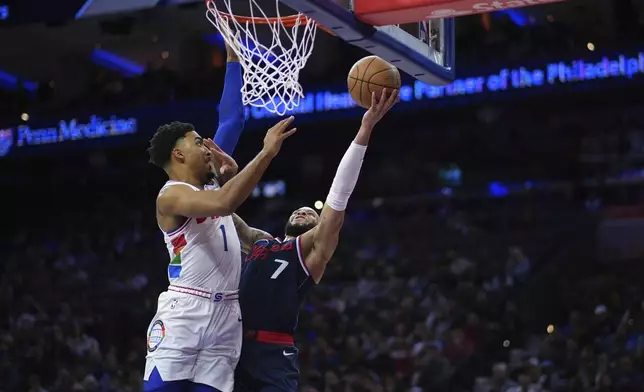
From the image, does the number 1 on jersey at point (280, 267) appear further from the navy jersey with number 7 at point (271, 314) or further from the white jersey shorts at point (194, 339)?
the white jersey shorts at point (194, 339)

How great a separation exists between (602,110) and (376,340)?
148 inches

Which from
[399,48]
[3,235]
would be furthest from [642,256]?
[3,235]

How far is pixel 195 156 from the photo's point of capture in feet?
13.2

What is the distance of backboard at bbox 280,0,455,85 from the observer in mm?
4172

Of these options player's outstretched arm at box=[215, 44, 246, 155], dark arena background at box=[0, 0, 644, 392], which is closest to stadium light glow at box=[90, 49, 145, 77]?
dark arena background at box=[0, 0, 644, 392]

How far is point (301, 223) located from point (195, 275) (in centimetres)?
100

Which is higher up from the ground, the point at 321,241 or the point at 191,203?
the point at 191,203

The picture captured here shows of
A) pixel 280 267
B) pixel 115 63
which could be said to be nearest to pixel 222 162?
pixel 280 267

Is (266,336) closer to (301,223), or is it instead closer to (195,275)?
(195,275)

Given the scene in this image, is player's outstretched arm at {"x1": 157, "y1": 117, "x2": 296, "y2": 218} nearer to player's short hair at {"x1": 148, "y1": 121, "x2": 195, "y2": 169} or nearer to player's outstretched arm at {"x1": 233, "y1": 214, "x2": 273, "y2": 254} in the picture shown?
player's short hair at {"x1": 148, "y1": 121, "x2": 195, "y2": 169}

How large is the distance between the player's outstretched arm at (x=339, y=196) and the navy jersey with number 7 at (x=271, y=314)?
0.06 metres

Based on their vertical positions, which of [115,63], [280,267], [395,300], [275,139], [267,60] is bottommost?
[395,300]

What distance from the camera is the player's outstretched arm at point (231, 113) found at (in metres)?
4.55

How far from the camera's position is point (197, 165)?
403 cm
